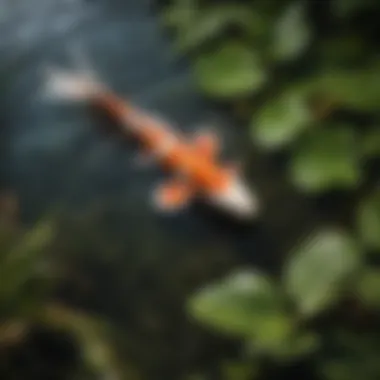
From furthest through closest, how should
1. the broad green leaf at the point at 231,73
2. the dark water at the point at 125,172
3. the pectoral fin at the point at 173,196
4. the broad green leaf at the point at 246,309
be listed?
the broad green leaf at the point at 231,73, the pectoral fin at the point at 173,196, the dark water at the point at 125,172, the broad green leaf at the point at 246,309

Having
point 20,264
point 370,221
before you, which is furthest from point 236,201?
point 20,264

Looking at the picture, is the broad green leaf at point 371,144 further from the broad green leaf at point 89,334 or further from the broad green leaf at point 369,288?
the broad green leaf at point 89,334

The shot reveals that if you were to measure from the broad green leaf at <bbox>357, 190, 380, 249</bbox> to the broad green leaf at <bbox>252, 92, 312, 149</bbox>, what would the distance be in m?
0.18

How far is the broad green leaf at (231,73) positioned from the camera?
4.47 feet

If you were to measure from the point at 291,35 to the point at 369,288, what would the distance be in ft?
1.75

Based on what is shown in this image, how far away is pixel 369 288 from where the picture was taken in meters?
1.05

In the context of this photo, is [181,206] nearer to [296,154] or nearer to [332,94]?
[296,154]

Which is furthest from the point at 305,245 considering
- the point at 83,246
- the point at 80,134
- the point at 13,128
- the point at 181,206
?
the point at 13,128

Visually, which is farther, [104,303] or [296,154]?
[296,154]

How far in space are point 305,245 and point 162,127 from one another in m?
0.37

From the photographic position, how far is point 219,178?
1245 millimetres

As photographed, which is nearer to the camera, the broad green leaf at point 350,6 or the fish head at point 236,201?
the fish head at point 236,201

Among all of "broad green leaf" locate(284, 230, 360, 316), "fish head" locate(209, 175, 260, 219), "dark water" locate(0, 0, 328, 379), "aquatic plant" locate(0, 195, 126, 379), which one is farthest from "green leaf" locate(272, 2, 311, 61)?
"aquatic plant" locate(0, 195, 126, 379)

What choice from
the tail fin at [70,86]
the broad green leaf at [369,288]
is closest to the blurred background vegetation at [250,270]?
the broad green leaf at [369,288]
